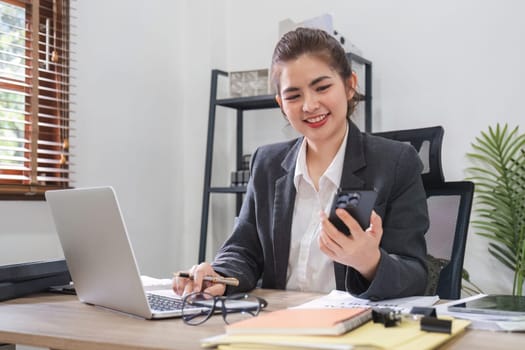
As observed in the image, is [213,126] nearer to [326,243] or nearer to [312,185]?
[312,185]

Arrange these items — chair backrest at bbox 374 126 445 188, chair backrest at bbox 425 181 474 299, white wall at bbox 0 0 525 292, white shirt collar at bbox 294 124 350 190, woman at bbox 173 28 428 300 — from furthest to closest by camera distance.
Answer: white wall at bbox 0 0 525 292, chair backrest at bbox 374 126 445 188, chair backrest at bbox 425 181 474 299, white shirt collar at bbox 294 124 350 190, woman at bbox 173 28 428 300

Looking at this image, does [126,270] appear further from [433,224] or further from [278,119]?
[278,119]

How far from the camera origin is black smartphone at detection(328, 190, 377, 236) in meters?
0.98

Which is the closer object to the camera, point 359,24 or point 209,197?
point 359,24

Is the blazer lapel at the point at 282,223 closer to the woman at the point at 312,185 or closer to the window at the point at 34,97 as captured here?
the woman at the point at 312,185

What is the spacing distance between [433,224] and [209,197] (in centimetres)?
168

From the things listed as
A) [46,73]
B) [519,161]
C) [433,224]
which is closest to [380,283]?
[433,224]

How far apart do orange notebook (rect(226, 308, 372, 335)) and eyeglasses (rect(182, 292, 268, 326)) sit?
0.54 feet

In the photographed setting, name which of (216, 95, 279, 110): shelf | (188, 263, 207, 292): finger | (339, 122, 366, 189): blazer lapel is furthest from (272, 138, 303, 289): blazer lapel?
(216, 95, 279, 110): shelf

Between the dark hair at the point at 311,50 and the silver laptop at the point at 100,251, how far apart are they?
2.11 feet

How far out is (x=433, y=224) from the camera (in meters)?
1.83

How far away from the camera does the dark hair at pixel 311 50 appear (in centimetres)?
152

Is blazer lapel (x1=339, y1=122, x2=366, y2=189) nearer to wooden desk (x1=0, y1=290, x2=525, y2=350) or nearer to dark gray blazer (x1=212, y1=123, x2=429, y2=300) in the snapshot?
dark gray blazer (x1=212, y1=123, x2=429, y2=300)

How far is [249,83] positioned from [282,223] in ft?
5.60
